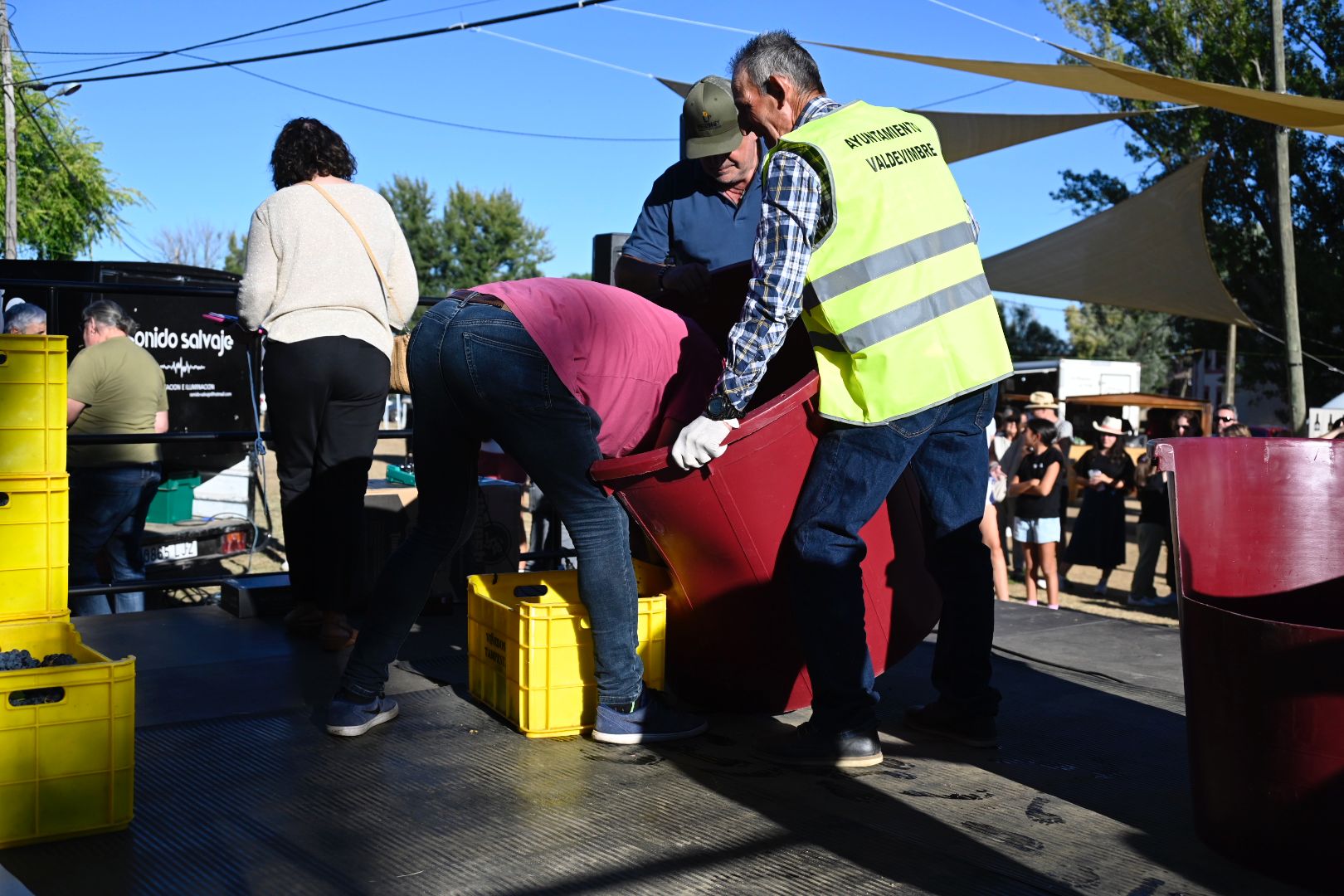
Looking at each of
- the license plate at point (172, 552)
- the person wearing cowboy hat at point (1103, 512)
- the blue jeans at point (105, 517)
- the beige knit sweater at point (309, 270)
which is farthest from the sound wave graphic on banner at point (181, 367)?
the person wearing cowboy hat at point (1103, 512)

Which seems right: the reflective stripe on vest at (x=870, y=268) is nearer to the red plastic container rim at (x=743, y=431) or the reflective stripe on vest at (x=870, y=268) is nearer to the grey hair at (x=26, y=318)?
the red plastic container rim at (x=743, y=431)

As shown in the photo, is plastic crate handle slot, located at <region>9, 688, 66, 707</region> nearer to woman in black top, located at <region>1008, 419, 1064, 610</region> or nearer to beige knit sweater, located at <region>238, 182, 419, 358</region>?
beige knit sweater, located at <region>238, 182, 419, 358</region>

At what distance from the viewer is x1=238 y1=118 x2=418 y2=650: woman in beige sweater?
3557mm

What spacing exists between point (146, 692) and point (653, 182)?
225cm

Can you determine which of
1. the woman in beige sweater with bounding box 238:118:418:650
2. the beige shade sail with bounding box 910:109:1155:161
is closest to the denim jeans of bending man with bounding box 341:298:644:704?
the woman in beige sweater with bounding box 238:118:418:650

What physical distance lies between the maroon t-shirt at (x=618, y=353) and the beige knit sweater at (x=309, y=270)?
3.09 ft

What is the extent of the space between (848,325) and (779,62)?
682 millimetres

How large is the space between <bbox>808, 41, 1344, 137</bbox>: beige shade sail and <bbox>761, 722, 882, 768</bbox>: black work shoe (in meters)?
3.84

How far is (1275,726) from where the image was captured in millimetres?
2023

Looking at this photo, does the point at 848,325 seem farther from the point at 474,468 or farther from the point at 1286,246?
the point at 1286,246

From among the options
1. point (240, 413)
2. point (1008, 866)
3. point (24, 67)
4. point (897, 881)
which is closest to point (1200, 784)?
point (1008, 866)

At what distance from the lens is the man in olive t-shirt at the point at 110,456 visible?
5.40m

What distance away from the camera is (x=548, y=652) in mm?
2908

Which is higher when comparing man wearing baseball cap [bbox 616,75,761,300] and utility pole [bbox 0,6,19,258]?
utility pole [bbox 0,6,19,258]
